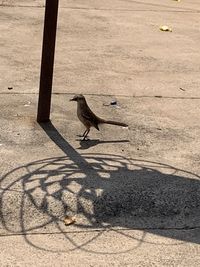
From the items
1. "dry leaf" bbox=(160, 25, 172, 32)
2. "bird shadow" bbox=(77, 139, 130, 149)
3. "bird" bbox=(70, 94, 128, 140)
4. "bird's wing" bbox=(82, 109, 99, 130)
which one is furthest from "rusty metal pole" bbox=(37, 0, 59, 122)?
"dry leaf" bbox=(160, 25, 172, 32)

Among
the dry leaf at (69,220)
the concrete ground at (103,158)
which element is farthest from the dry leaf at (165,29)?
the dry leaf at (69,220)

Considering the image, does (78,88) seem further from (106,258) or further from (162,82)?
(106,258)

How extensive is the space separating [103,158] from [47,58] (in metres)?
1.27

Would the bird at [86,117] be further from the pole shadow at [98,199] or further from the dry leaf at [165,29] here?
the dry leaf at [165,29]

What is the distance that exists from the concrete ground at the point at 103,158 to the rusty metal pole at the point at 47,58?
0.16m

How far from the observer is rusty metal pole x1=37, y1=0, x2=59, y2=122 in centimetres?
629

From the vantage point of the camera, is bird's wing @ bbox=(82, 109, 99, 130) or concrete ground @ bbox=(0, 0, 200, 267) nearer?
concrete ground @ bbox=(0, 0, 200, 267)

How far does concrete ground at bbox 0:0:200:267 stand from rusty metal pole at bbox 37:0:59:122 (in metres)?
0.16

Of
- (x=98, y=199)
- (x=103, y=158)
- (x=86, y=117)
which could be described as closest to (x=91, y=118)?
(x=86, y=117)

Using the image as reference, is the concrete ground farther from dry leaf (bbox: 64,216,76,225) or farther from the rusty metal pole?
the rusty metal pole

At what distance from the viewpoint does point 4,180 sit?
517cm

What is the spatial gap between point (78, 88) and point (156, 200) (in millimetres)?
2825

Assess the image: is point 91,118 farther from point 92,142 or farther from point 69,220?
point 69,220

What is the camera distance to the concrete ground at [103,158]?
15.1 feet
